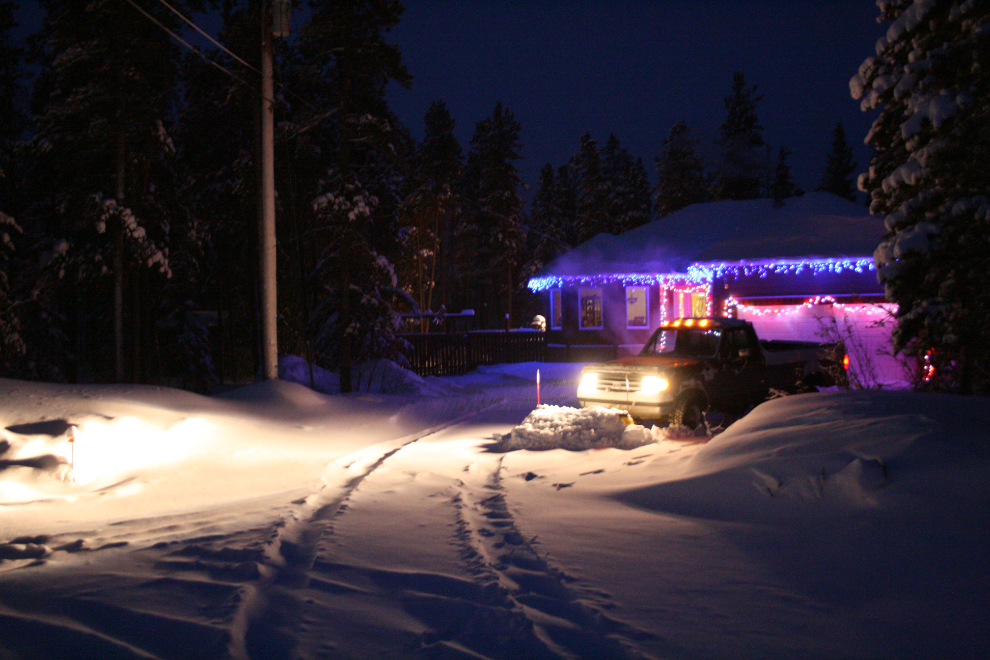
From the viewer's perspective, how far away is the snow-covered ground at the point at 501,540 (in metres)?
3.86

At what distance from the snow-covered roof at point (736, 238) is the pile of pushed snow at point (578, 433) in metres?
12.6

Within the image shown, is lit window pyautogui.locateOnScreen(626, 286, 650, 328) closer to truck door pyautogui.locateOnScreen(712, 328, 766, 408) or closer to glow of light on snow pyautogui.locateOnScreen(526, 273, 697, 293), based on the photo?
glow of light on snow pyautogui.locateOnScreen(526, 273, 697, 293)

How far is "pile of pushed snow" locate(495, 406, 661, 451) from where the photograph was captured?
34.6 feet

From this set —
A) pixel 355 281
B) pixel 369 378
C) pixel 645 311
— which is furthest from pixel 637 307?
pixel 355 281

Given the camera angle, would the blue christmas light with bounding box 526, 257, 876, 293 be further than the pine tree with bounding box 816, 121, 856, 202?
No

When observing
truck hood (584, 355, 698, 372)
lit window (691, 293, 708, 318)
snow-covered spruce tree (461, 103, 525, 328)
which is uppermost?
snow-covered spruce tree (461, 103, 525, 328)

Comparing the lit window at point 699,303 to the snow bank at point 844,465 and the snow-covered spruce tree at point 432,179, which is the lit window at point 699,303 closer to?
the snow-covered spruce tree at point 432,179

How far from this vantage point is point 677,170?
6775cm

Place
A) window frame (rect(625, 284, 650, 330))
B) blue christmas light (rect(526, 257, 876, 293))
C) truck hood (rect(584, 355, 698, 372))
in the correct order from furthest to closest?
window frame (rect(625, 284, 650, 330)) → blue christmas light (rect(526, 257, 876, 293)) → truck hood (rect(584, 355, 698, 372))

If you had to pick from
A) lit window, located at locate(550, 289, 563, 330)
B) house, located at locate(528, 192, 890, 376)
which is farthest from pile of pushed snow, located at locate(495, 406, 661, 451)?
lit window, located at locate(550, 289, 563, 330)

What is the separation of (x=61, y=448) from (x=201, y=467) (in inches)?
66.3

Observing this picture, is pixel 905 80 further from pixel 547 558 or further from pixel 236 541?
pixel 236 541

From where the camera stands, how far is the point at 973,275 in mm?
9312

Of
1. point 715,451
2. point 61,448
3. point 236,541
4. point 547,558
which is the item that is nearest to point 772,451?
point 715,451
